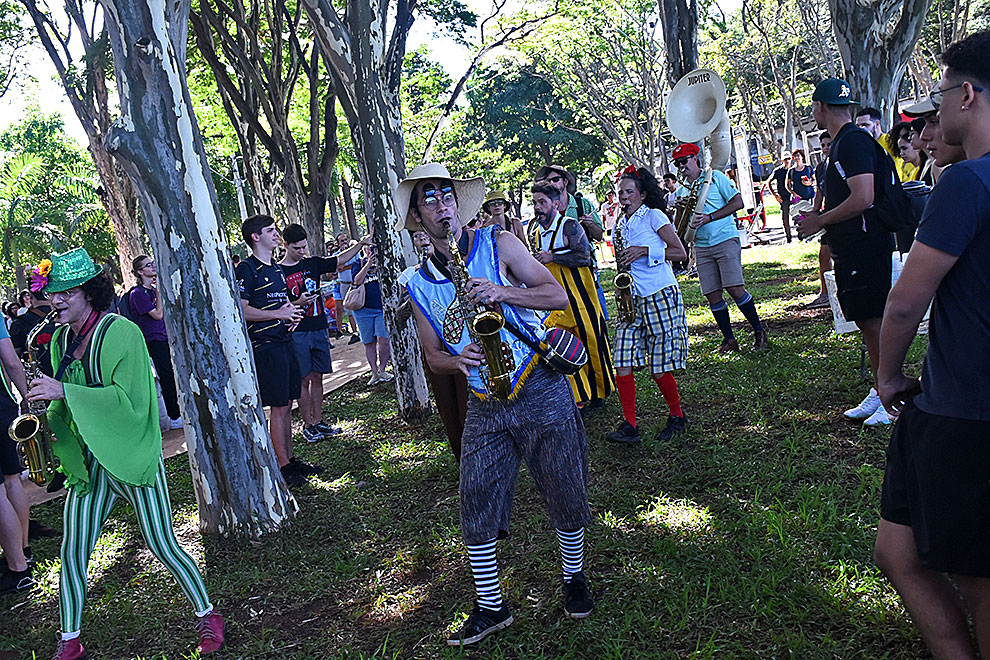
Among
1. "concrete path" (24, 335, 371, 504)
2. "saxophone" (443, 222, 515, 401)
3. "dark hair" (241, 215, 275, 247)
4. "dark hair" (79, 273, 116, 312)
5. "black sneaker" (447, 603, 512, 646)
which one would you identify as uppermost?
"dark hair" (241, 215, 275, 247)

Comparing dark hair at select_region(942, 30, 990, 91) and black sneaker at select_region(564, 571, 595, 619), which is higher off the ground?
dark hair at select_region(942, 30, 990, 91)

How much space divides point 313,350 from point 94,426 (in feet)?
12.2

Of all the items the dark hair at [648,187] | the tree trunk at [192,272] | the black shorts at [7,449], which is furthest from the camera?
the dark hair at [648,187]

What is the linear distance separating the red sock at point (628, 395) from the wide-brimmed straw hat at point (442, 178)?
237 centimetres

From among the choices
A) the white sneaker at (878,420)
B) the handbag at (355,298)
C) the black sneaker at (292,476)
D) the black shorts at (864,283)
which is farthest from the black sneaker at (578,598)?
the handbag at (355,298)

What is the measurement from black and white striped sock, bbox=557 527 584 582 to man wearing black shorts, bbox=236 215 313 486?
306cm

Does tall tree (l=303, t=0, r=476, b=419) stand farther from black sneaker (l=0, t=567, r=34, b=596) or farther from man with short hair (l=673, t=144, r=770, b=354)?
black sneaker (l=0, t=567, r=34, b=596)

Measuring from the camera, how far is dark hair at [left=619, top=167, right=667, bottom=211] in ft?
19.4

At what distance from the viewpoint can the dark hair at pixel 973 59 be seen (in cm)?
223

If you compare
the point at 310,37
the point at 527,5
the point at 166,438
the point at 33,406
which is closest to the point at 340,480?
the point at 33,406

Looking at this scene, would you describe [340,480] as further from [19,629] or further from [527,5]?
[527,5]

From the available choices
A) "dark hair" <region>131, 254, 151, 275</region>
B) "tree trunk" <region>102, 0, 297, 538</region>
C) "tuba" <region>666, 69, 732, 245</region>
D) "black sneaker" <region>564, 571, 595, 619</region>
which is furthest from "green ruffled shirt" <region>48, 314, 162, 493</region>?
"tuba" <region>666, 69, 732, 245</region>

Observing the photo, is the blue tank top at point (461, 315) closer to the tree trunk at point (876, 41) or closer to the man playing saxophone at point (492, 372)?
the man playing saxophone at point (492, 372)

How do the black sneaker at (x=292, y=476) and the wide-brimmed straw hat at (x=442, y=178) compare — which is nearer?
the wide-brimmed straw hat at (x=442, y=178)
